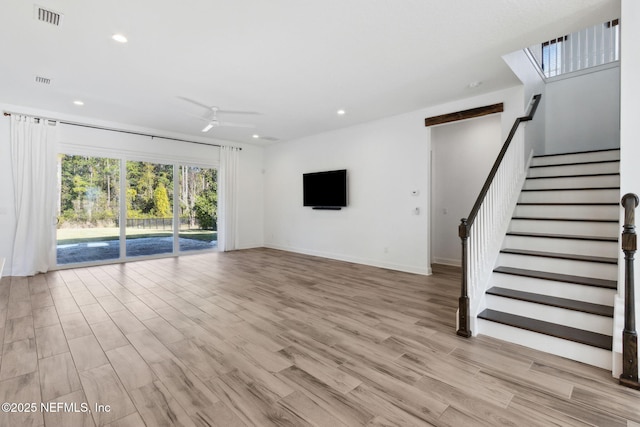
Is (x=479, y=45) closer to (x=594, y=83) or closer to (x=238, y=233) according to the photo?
(x=594, y=83)

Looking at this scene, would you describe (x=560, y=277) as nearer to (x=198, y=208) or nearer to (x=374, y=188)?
(x=374, y=188)

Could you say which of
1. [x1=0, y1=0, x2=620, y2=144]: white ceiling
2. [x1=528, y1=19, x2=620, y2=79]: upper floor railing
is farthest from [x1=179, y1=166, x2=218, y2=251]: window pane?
[x1=528, y1=19, x2=620, y2=79]: upper floor railing

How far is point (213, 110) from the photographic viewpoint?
505 centimetres

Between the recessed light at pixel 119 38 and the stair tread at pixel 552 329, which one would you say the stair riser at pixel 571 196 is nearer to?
the stair tread at pixel 552 329

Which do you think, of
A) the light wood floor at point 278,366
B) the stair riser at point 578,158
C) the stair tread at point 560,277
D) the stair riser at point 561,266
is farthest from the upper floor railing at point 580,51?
the light wood floor at point 278,366

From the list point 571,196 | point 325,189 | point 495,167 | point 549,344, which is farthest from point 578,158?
point 325,189

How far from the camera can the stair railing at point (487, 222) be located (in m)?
2.79

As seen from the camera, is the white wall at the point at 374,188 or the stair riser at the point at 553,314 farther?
the white wall at the point at 374,188

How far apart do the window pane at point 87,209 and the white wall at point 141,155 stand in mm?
301

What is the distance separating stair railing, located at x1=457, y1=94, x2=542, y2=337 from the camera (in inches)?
110

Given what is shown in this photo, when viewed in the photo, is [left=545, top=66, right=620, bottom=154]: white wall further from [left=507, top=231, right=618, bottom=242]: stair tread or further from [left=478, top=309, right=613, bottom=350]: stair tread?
[left=478, top=309, right=613, bottom=350]: stair tread

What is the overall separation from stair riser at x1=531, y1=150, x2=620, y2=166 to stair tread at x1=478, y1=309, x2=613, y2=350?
9.18ft

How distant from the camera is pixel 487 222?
3.21m

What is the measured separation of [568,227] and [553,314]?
50.1 inches
